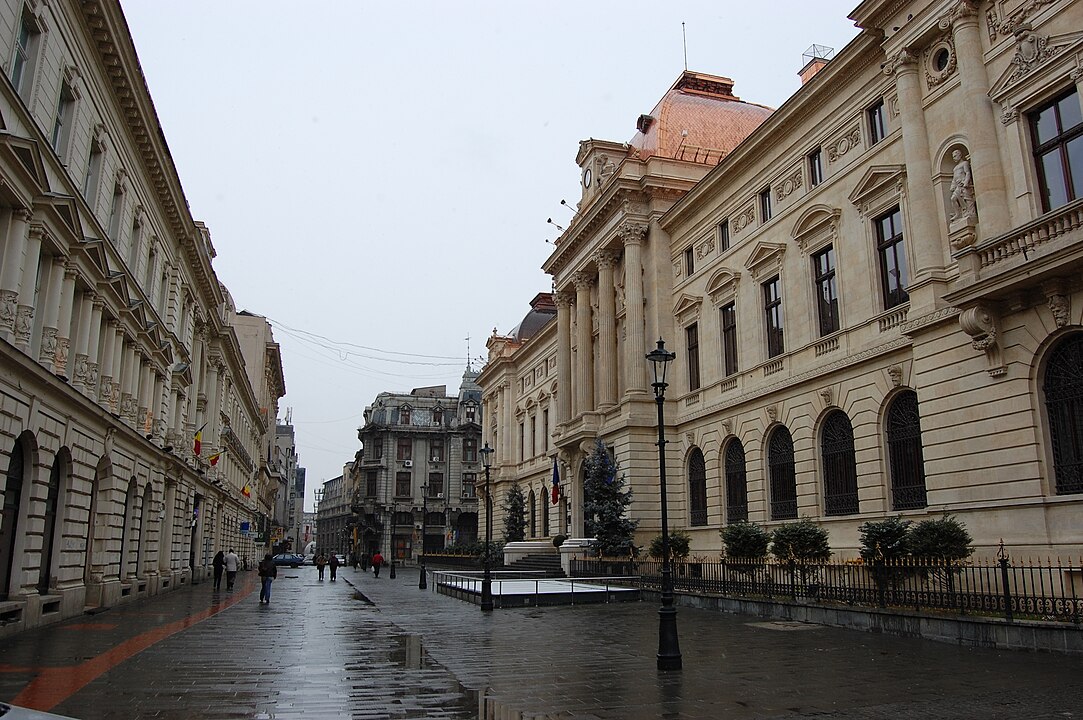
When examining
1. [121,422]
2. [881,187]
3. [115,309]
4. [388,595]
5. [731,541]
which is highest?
[881,187]

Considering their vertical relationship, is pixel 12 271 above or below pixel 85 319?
below

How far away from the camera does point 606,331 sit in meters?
43.4

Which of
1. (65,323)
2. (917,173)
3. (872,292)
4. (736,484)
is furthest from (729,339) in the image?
(65,323)

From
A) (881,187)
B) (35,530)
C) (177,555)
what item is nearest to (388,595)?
(177,555)

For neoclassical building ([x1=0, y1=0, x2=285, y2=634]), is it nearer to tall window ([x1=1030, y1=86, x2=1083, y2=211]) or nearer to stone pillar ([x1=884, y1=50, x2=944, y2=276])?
stone pillar ([x1=884, y1=50, x2=944, y2=276])

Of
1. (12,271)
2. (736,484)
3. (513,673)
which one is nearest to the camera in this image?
(513,673)

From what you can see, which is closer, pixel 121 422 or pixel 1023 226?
pixel 1023 226

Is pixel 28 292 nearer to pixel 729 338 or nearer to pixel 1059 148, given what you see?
pixel 1059 148

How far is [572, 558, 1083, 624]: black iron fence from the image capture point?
14.9m

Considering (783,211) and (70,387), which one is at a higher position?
(783,211)

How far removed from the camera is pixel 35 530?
18.1 m

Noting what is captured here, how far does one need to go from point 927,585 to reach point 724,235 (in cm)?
2066

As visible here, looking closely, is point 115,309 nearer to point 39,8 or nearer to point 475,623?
point 39,8

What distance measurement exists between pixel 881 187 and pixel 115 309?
23.0 m
